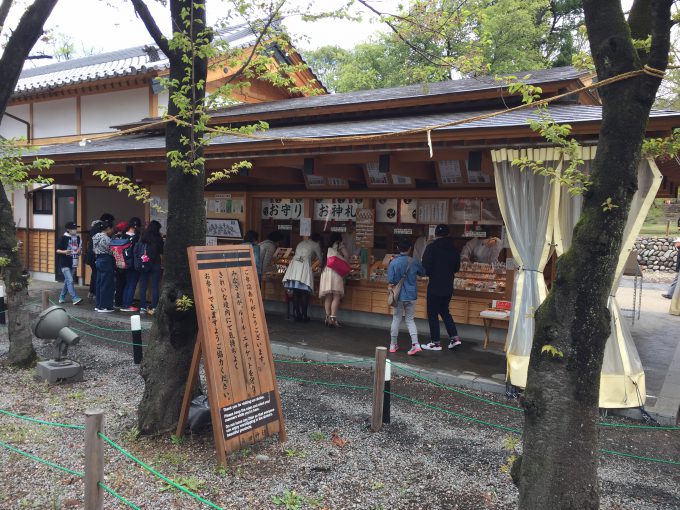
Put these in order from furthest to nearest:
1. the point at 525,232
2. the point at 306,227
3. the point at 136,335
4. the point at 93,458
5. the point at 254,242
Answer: the point at 306,227
the point at 254,242
the point at 136,335
the point at 525,232
the point at 93,458

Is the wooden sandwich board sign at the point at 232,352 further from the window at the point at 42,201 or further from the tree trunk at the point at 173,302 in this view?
the window at the point at 42,201

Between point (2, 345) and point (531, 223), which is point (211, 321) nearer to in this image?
point (531, 223)

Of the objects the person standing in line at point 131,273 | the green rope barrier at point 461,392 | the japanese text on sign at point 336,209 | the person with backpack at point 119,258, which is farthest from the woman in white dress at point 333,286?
the person with backpack at point 119,258

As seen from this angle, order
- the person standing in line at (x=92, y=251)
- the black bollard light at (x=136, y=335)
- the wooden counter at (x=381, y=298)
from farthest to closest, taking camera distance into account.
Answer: the person standing in line at (x=92, y=251) → the wooden counter at (x=381, y=298) → the black bollard light at (x=136, y=335)

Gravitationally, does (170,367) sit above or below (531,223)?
below

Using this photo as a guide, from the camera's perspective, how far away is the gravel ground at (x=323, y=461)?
3807mm

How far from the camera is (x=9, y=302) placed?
22.1 feet

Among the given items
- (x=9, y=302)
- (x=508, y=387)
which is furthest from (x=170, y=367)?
(x=508, y=387)

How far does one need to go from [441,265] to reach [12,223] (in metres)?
6.12

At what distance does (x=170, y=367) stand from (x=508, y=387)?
398 cm

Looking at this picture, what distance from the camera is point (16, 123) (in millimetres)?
17078

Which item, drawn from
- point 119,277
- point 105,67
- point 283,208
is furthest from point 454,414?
point 105,67

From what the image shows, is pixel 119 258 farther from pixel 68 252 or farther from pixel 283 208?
pixel 283 208

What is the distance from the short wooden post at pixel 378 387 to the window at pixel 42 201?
14.4 metres
